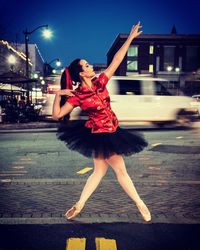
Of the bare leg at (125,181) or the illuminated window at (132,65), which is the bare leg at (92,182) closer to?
the bare leg at (125,181)

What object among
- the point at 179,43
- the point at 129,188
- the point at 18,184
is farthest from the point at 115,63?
the point at 179,43

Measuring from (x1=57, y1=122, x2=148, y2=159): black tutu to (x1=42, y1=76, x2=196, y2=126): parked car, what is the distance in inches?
455

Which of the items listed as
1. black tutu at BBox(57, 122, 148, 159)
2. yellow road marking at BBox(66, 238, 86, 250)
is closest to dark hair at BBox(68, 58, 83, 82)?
black tutu at BBox(57, 122, 148, 159)

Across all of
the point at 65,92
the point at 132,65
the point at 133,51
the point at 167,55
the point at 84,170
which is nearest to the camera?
the point at 65,92

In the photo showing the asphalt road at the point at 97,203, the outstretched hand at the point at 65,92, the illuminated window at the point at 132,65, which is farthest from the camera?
the illuminated window at the point at 132,65

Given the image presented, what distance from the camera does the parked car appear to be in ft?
55.1

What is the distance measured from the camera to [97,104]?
15.3ft

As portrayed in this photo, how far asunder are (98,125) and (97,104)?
25cm

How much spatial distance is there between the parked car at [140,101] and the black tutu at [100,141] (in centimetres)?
1157

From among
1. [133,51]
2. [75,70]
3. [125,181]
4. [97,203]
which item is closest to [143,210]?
[125,181]

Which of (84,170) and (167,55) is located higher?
(167,55)

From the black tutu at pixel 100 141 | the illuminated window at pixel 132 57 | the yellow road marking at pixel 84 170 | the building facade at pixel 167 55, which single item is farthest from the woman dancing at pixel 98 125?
the illuminated window at pixel 132 57

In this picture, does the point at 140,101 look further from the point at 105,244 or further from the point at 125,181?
the point at 105,244

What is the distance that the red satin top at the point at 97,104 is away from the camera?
4672 mm
